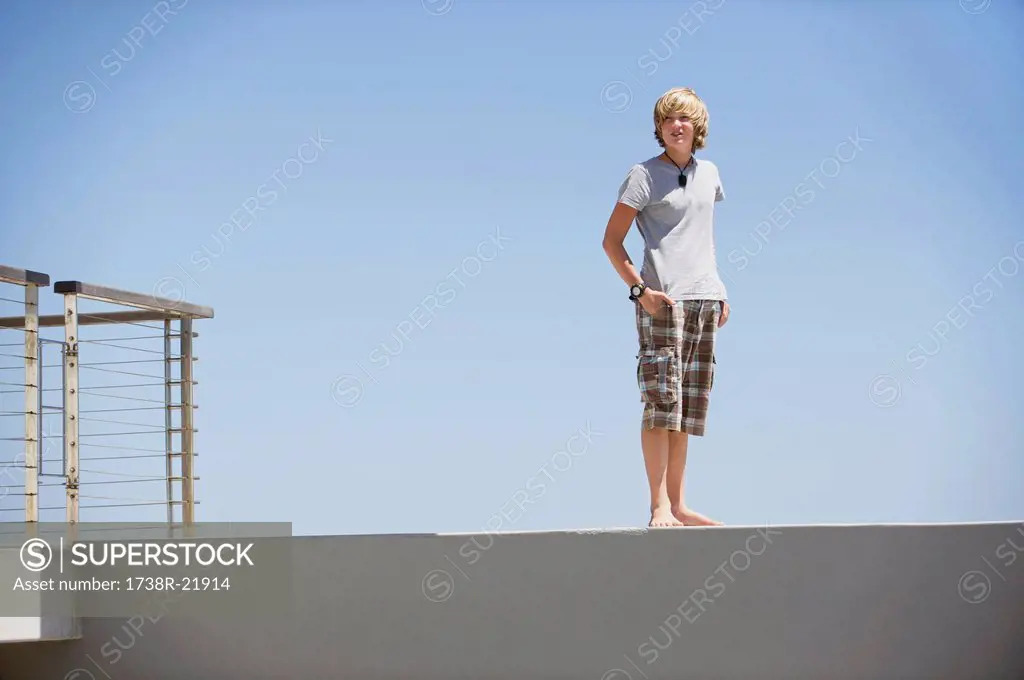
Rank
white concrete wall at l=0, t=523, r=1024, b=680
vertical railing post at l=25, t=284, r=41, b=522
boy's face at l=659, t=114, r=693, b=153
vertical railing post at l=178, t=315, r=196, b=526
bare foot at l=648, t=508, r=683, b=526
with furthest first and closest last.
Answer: vertical railing post at l=178, t=315, r=196, b=526 < vertical railing post at l=25, t=284, r=41, b=522 < boy's face at l=659, t=114, r=693, b=153 < bare foot at l=648, t=508, r=683, b=526 < white concrete wall at l=0, t=523, r=1024, b=680

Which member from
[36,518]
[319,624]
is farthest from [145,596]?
[36,518]

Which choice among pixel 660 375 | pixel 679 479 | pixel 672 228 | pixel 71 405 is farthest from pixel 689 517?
pixel 71 405

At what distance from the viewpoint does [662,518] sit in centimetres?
281

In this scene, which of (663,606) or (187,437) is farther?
(187,437)

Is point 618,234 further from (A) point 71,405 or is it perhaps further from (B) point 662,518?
(A) point 71,405

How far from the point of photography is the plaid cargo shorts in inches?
113

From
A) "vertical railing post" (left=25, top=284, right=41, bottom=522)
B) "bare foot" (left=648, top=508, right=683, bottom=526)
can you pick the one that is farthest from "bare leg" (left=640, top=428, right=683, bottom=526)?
"vertical railing post" (left=25, top=284, right=41, bottom=522)

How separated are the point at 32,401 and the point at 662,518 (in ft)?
6.34

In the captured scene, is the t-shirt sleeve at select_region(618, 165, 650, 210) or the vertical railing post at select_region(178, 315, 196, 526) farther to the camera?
the vertical railing post at select_region(178, 315, 196, 526)

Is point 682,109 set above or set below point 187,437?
above

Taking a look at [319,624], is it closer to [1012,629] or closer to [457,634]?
[457,634]

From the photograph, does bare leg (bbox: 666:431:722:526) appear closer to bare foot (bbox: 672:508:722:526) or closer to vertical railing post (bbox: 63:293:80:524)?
bare foot (bbox: 672:508:722:526)

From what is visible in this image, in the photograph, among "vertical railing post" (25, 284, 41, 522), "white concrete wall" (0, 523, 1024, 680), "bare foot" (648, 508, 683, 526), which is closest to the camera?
"white concrete wall" (0, 523, 1024, 680)

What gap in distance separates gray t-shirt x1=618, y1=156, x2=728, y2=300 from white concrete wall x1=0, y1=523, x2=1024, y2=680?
727 millimetres
